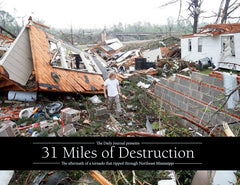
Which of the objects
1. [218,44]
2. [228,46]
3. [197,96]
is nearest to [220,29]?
[218,44]

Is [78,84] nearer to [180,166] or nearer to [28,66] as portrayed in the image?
[28,66]

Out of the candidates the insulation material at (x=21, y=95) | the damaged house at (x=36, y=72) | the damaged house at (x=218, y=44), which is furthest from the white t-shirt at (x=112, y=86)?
the damaged house at (x=218, y=44)

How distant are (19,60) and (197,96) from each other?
6585 millimetres

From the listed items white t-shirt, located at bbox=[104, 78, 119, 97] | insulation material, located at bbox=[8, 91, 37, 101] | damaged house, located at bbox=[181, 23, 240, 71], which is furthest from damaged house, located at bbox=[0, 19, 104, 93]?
damaged house, located at bbox=[181, 23, 240, 71]

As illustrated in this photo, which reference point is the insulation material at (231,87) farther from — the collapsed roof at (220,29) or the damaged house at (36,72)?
the collapsed roof at (220,29)

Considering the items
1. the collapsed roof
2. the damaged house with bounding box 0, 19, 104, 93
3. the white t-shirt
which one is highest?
the collapsed roof

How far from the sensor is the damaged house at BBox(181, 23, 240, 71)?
37.7 feet

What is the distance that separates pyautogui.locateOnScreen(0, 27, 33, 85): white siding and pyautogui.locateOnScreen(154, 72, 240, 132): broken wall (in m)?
5.19

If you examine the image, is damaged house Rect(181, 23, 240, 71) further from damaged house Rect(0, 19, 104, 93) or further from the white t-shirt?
damaged house Rect(0, 19, 104, 93)

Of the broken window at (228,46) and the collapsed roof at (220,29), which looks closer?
the collapsed roof at (220,29)

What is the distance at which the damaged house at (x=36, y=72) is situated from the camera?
5.77 m

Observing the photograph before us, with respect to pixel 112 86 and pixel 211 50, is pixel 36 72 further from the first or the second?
pixel 211 50

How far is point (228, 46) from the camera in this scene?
12.5 metres

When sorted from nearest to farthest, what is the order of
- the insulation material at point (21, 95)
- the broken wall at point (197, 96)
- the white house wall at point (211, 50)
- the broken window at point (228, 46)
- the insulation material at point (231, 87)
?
1. the insulation material at point (231, 87)
2. the broken wall at point (197, 96)
3. the insulation material at point (21, 95)
4. the white house wall at point (211, 50)
5. the broken window at point (228, 46)
